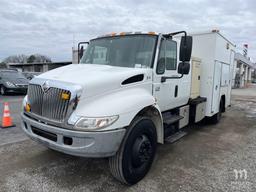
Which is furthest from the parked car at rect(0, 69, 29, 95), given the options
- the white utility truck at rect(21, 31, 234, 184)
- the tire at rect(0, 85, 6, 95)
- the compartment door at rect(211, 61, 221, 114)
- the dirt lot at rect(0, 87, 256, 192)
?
the compartment door at rect(211, 61, 221, 114)

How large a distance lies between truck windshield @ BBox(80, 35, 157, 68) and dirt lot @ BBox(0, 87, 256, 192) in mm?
1858

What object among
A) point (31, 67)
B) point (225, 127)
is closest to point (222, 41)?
point (225, 127)

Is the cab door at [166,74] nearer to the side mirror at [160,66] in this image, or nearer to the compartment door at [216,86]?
the side mirror at [160,66]

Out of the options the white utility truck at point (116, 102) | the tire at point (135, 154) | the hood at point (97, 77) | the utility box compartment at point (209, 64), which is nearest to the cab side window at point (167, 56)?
the white utility truck at point (116, 102)

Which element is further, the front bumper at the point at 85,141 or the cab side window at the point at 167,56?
the cab side window at the point at 167,56

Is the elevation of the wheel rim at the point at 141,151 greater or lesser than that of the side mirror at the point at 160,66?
lesser

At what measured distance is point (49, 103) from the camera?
9.89 feet

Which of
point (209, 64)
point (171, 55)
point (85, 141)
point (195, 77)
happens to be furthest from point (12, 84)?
point (85, 141)

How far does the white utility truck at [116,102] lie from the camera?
2.77 metres

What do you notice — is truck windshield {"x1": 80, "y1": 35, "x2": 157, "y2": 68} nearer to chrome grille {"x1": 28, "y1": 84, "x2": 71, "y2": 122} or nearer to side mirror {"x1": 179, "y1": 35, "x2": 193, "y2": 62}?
side mirror {"x1": 179, "y1": 35, "x2": 193, "y2": 62}

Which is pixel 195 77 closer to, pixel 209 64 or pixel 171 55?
pixel 209 64

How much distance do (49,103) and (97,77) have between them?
0.76 metres

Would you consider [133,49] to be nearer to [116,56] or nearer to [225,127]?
[116,56]

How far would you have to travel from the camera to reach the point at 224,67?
6.75 meters
